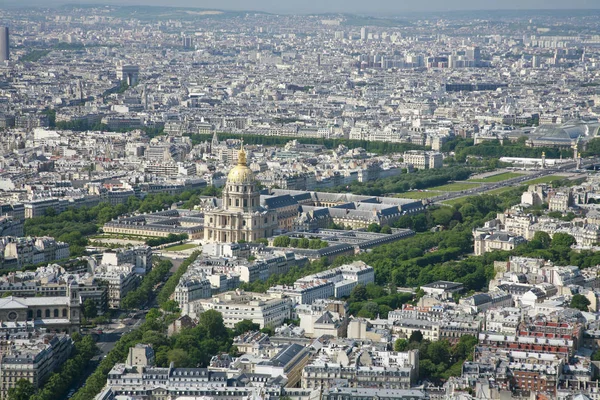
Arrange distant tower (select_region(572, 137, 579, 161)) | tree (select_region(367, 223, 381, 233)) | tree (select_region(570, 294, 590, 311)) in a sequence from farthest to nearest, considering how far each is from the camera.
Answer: distant tower (select_region(572, 137, 579, 161))
tree (select_region(367, 223, 381, 233))
tree (select_region(570, 294, 590, 311))

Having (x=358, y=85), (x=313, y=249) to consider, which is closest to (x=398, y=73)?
(x=358, y=85)

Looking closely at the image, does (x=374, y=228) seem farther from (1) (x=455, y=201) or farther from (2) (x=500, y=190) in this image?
(2) (x=500, y=190)

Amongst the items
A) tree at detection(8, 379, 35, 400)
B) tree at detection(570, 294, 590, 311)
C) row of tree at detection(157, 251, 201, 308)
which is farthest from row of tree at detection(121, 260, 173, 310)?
tree at detection(570, 294, 590, 311)

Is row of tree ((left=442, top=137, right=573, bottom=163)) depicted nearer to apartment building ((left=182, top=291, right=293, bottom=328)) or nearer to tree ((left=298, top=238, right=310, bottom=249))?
tree ((left=298, top=238, right=310, bottom=249))

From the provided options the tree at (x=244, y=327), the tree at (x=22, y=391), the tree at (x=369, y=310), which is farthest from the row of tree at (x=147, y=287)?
the tree at (x=22, y=391)

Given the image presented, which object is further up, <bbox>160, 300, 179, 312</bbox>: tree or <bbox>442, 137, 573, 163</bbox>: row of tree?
<bbox>160, 300, 179, 312</bbox>: tree

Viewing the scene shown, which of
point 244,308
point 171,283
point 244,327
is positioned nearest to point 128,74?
point 171,283
